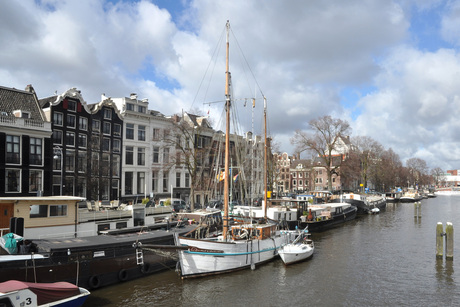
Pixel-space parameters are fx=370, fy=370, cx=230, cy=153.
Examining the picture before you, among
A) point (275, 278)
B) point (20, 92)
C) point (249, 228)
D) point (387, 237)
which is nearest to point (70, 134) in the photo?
point (20, 92)

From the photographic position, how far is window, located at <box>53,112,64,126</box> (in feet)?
158

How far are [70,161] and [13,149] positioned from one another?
840 centimetres

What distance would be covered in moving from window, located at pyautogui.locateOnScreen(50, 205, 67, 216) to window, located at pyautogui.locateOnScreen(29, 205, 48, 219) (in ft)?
1.37

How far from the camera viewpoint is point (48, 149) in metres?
45.8

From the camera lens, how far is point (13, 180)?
4272 cm

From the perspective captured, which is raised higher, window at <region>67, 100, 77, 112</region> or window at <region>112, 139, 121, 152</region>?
window at <region>67, 100, 77, 112</region>

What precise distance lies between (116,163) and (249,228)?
112 ft

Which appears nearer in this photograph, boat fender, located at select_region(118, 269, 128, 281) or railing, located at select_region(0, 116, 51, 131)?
boat fender, located at select_region(118, 269, 128, 281)

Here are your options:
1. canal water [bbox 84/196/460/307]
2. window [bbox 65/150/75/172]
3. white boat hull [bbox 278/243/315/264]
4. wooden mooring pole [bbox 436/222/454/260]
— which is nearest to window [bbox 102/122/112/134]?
window [bbox 65/150/75/172]

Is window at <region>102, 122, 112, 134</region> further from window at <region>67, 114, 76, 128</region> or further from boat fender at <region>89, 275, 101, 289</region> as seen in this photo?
boat fender at <region>89, 275, 101, 289</region>

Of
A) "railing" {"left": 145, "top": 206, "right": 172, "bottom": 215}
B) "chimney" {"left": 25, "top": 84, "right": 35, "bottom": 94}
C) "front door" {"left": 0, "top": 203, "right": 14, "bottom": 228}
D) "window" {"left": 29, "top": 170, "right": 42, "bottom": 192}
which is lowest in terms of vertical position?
"railing" {"left": 145, "top": 206, "right": 172, "bottom": 215}

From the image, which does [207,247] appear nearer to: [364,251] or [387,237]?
[364,251]

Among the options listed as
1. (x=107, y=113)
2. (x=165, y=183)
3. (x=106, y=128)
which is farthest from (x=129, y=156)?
(x=165, y=183)

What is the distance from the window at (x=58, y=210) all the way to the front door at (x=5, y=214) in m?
2.51
